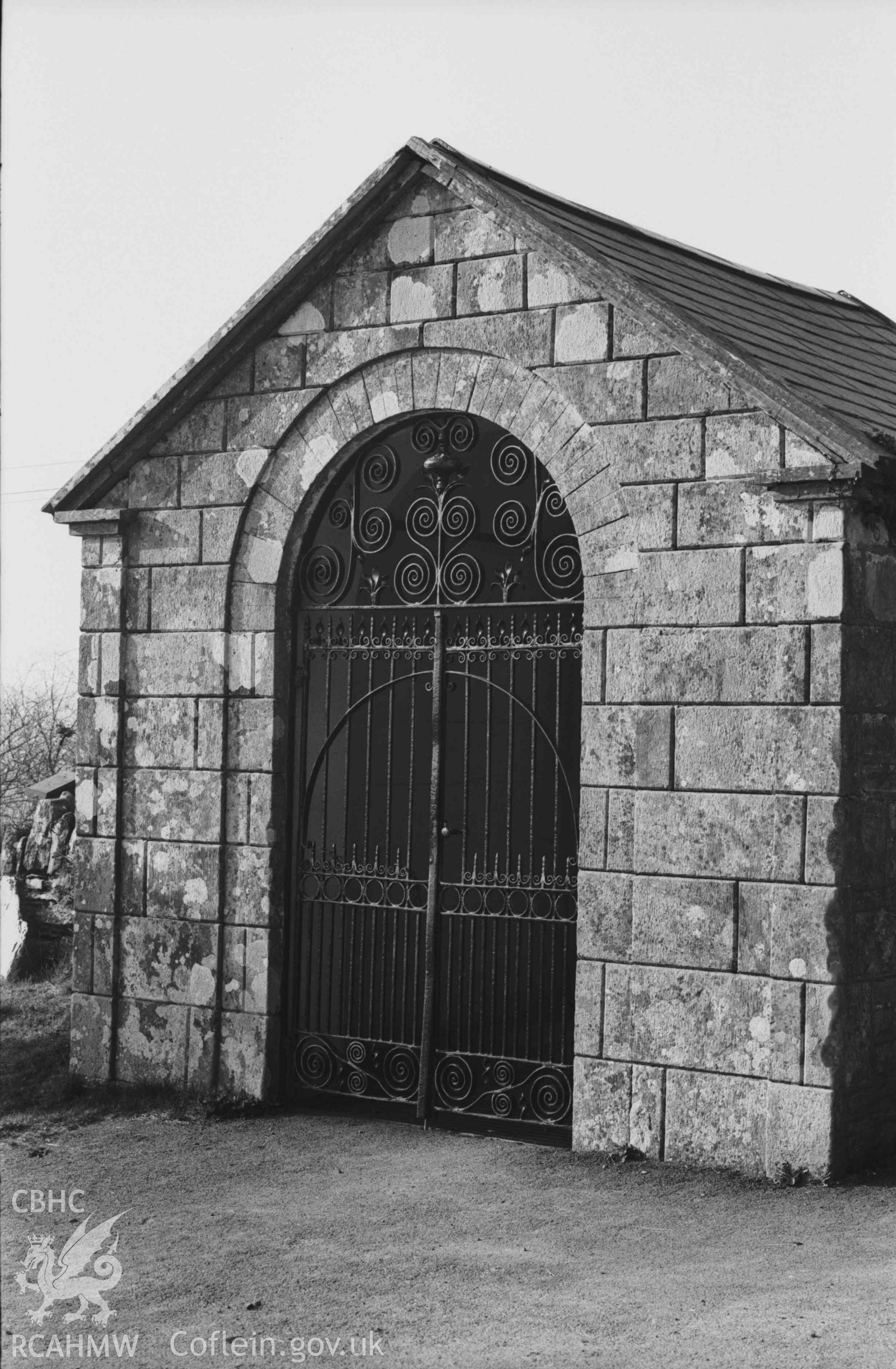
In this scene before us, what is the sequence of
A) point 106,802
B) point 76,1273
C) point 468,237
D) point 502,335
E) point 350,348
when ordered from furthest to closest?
1. point 106,802
2. point 350,348
3. point 468,237
4. point 502,335
5. point 76,1273

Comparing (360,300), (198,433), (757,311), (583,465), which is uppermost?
(757,311)

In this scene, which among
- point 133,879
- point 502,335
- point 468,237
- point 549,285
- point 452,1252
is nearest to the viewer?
point 452,1252

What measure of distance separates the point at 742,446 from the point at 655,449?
0.42m

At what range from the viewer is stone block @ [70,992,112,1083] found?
853cm

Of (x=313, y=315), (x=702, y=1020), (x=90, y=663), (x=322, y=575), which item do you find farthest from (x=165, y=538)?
(x=702, y=1020)

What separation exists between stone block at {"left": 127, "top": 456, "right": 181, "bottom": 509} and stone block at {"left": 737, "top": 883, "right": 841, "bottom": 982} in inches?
147

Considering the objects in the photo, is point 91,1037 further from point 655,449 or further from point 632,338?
point 632,338

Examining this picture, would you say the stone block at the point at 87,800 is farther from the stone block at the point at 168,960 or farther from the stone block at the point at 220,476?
the stone block at the point at 220,476

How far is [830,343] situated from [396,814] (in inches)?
151

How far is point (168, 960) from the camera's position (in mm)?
8336

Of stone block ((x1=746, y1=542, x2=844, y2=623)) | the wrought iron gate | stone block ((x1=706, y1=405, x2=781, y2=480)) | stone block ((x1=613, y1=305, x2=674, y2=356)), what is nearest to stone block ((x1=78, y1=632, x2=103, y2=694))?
the wrought iron gate

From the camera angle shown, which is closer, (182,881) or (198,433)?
(182,881)

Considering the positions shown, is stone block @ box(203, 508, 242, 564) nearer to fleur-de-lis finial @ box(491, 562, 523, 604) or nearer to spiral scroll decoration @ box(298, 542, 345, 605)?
spiral scroll decoration @ box(298, 542, 345, 605)

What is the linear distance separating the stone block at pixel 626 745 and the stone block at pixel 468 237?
89.0 inches
